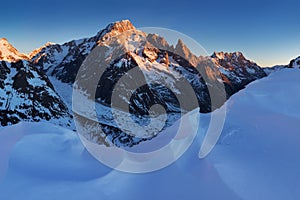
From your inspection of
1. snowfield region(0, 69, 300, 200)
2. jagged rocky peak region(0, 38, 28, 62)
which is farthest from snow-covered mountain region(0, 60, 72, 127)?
snowfield region(0, 69, 300, 200)

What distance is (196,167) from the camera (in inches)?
254

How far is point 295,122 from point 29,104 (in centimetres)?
11233

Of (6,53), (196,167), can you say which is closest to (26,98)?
(6,53)

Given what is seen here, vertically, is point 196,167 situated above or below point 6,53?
above

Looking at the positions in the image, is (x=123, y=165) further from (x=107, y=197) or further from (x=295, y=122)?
(x=295, y=122)

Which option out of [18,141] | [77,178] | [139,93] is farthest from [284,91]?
[139,93]

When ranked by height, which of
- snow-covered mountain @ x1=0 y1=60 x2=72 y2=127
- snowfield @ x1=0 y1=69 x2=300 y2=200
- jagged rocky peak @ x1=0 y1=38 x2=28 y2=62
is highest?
snowfield @ x1=0 y1=69 x2=300 y2=200

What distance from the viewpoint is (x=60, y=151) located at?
319 inches

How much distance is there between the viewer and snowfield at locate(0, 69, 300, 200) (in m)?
5.41

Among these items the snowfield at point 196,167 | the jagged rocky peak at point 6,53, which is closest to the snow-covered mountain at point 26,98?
the jagged rocky peak at point 6,53

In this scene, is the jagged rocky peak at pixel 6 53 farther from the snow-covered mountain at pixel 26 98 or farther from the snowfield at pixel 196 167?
the snowfield at pixel 196 167

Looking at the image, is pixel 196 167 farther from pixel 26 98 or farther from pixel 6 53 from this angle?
pixel 6 53

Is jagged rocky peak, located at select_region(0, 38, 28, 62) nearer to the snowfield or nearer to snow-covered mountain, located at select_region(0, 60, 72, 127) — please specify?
snow-covered mountain, located at select_region(0, 60, 72, 127)

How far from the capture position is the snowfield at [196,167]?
17.7ft
